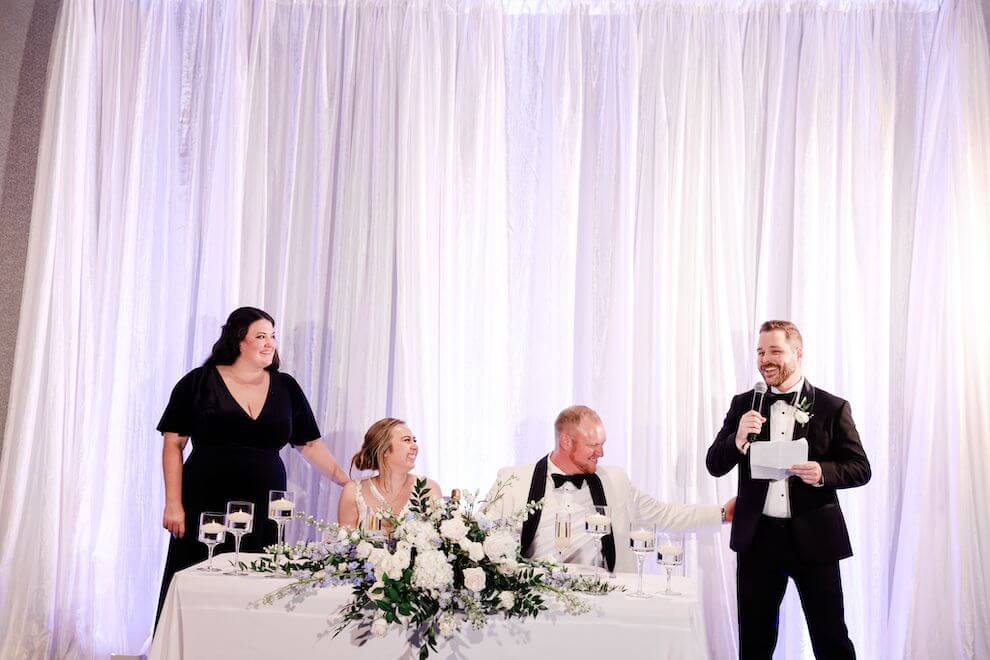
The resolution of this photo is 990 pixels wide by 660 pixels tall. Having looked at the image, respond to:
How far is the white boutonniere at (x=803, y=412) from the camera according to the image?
4016mm

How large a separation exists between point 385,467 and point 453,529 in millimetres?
1314

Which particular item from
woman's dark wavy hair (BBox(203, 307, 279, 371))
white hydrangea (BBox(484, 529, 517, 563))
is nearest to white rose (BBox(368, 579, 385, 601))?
white hydrangea (BBox(484, 529, 517, 563))

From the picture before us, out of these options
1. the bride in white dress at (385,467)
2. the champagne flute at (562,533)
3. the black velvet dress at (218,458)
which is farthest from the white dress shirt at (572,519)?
the black velvet dress at (218,458)

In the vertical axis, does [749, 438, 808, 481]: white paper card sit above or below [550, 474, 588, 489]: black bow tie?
above

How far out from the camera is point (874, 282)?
16.6ft

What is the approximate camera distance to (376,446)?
4.14 meters

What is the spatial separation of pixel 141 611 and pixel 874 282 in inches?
155

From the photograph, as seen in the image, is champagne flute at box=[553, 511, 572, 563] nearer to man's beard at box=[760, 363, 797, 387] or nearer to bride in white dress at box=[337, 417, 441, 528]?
bride in white dress at box=[337, 417, 441, 528]

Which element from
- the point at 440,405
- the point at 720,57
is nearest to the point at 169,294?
the point at 440,405

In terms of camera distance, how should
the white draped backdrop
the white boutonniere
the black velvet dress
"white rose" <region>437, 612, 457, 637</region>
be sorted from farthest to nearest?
the white draped backdrop → the black velvet dress → the white boutonniere → "white rose" <region>437, 612, 457, 637</region>

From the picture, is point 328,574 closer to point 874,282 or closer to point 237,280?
point 237,280

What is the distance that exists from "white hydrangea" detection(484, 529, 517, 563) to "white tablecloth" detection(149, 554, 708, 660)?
22 cm

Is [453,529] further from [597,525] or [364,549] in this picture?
[597,525]

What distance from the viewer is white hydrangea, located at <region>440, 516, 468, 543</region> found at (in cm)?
286
